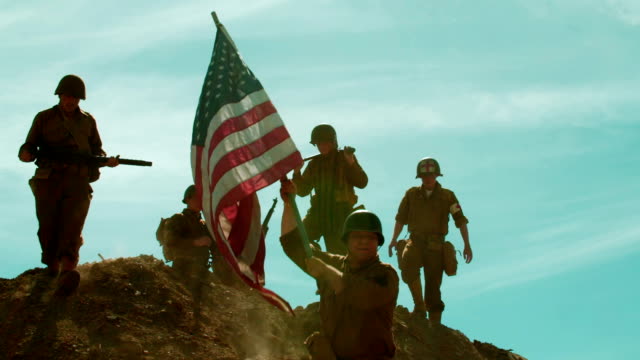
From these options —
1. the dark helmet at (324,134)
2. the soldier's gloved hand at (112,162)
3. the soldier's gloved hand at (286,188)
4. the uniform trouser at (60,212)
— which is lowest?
the soldier's gloved hand at (286,188)

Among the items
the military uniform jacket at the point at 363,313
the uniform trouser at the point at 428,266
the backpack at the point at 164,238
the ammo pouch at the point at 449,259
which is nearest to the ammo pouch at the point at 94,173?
the backpack at the point at 164,238

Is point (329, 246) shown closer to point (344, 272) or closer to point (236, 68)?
point (236, 68)

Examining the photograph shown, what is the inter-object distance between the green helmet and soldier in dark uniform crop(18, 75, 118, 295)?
6109mm

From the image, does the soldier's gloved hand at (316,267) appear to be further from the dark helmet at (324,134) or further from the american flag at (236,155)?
the dark helmet at (324,134)

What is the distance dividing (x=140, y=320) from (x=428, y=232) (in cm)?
584

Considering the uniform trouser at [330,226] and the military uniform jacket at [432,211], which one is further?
the military uniform jacket at [432,211]

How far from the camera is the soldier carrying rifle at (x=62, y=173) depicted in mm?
11266

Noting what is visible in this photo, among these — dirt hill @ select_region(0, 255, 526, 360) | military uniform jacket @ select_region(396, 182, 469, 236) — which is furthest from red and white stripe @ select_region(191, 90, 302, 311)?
military uniform jacket @ select_region(396, 182, 469, 236)

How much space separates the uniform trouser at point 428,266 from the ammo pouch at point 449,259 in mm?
67

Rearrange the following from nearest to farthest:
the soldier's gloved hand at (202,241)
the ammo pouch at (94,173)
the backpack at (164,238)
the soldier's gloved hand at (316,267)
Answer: the soldier's gloved hand at (316,267), the ammo pouch at (94,173), the soldier's gloved hand at (202,241), the backpack at (164,238)

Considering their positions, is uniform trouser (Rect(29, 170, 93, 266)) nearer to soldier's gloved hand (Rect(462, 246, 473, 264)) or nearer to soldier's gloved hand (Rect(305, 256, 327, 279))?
soldier's gloved hand (Rect(305, 256, 327, 279))

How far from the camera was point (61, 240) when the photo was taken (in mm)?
11320

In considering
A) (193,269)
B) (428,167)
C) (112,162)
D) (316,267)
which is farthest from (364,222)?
(428,167)

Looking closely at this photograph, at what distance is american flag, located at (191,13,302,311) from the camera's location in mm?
8969
